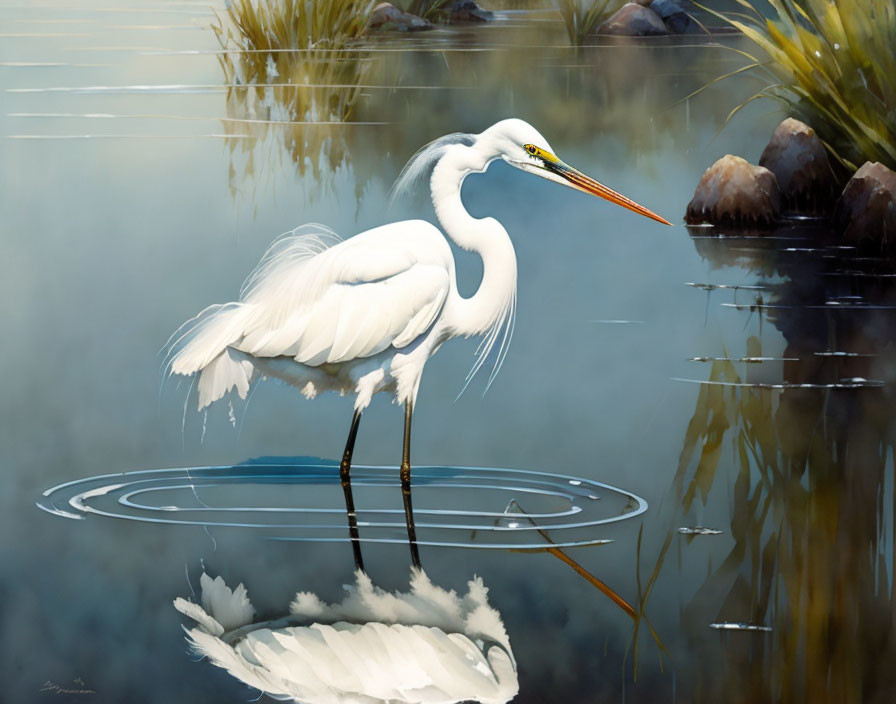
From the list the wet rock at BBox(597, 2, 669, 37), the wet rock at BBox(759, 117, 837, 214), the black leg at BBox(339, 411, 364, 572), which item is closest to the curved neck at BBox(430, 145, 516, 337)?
the black leg at BBox(339, 411, 364, 572)

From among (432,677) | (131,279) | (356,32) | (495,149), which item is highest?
(356,32)

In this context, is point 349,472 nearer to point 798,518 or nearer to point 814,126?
point 798,518

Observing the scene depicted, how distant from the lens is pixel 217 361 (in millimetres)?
3016

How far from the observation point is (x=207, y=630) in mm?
2324

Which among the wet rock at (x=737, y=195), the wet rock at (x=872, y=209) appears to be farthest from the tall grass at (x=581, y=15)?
the wet rock at (x=872, y=209)

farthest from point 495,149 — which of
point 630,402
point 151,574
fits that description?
point 151,574

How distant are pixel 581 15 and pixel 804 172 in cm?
379

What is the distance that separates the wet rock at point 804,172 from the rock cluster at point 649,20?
3.82 metres

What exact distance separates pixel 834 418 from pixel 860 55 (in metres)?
2.35

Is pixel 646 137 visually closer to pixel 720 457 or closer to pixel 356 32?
pixel 356 32

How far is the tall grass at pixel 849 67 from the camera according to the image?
5.15 m

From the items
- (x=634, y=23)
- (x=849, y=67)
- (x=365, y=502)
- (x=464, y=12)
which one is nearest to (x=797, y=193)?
(x=849, y=67)

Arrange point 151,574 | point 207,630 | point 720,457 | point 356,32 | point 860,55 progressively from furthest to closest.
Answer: point 356,32, point 860,55, point 720,457, point 151,574, point 207,630
